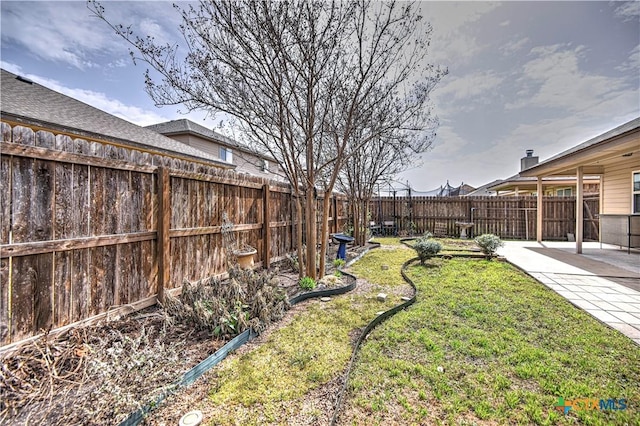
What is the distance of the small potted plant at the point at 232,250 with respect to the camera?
438 cm

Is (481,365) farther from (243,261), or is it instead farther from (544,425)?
(243,261)

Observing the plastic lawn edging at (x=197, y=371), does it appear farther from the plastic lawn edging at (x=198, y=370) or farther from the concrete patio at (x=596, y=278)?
the concrete patio at (x=596, y=278)

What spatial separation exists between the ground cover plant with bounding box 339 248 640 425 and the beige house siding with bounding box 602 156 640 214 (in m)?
7.86

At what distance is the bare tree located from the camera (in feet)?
12.3

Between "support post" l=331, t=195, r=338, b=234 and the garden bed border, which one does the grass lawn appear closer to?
the garden bed border

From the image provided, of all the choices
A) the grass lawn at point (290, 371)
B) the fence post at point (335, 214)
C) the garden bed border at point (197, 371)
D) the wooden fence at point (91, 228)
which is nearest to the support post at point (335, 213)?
the fence post at point (335, 214)

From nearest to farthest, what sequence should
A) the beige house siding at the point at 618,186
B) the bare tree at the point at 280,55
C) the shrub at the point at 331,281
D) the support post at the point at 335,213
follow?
the bare tree at the point at 280,55 → the shrub at the point at 331,281 → the beige house siding at the point at 618,186 → the support post at the point at 335,213

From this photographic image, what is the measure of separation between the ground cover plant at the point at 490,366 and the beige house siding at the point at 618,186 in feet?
25.8

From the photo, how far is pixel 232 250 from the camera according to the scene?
4477 mm

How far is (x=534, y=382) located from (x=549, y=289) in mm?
3115

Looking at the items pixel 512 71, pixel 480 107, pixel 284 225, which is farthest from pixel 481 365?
pixel 480 107

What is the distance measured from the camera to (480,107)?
352 inches

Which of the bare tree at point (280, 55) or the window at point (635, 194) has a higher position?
the bare tree at point (280, 55)

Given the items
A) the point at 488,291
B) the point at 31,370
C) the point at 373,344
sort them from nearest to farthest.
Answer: the point at 31,370
the point at 373,344
the point at 488,291
